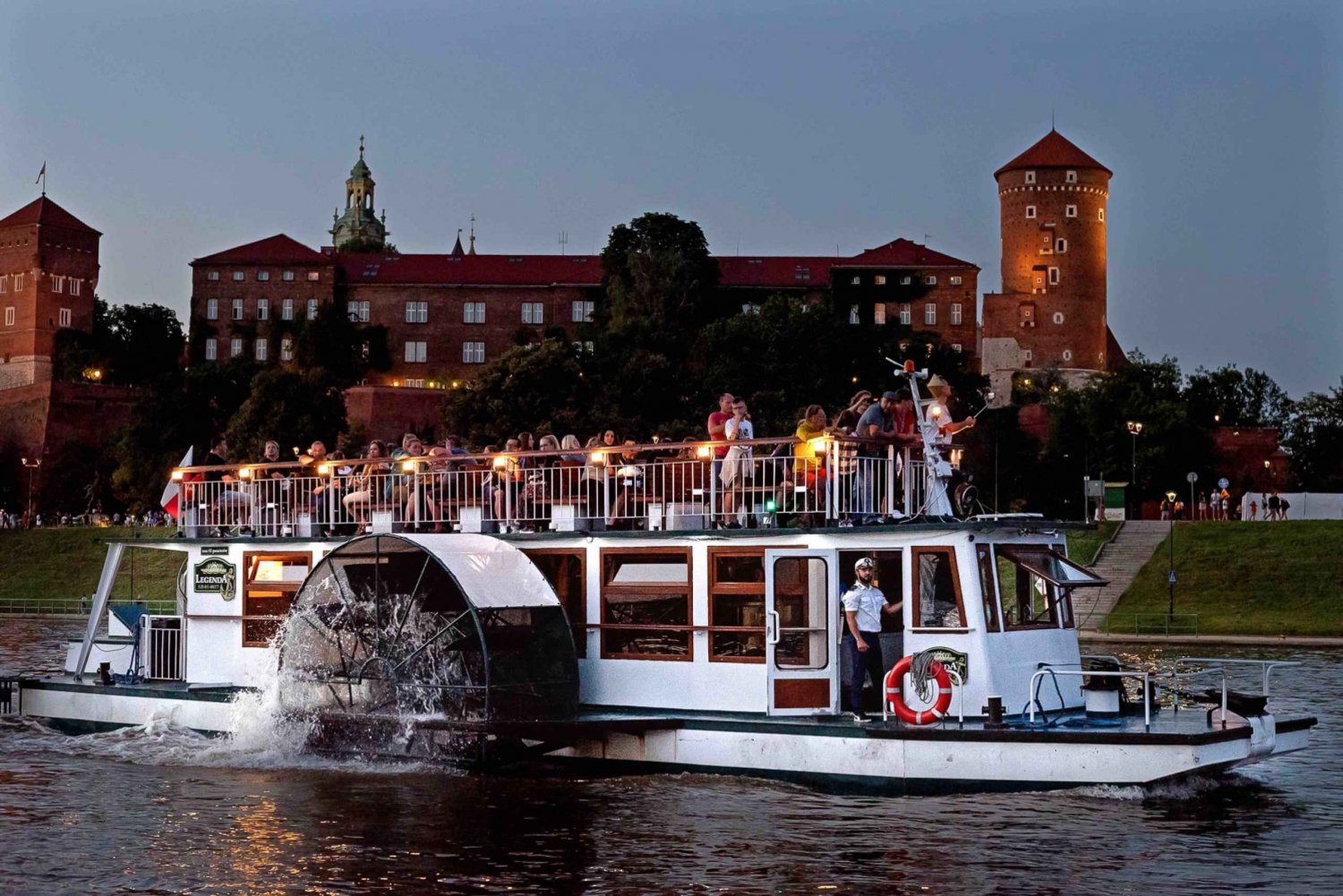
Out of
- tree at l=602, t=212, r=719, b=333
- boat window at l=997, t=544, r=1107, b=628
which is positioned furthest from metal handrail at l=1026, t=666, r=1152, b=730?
tree at l=602, t=212, r=719, b=333

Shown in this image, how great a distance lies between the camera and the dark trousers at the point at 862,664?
17.6m

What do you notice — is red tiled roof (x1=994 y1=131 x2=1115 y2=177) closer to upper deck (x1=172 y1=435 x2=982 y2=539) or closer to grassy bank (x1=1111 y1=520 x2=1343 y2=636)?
grassy bank (x1=1111 y1=520 x2=1343 y2=636)

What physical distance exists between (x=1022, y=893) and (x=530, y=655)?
6090mm

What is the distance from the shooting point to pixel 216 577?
876 inches

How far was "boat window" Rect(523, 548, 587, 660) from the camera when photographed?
760 inches

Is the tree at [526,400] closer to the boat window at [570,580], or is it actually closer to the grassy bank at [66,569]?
the grassy bank at [66,569]

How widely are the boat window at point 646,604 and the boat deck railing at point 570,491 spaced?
0.43 metres

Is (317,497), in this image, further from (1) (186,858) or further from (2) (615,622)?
(1) (186,858)

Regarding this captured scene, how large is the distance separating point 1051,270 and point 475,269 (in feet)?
133

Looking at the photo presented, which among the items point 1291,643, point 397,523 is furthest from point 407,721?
point 1291,643

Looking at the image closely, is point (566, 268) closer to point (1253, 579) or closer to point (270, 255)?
point (270, 255)

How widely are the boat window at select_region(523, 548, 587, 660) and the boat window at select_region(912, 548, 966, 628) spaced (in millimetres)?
3655

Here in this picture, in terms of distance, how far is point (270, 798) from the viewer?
1798 cm

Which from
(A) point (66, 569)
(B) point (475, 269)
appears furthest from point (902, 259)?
(A) point (66, 569)
